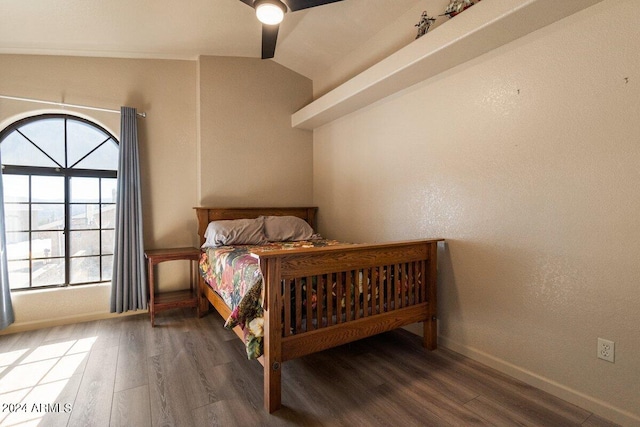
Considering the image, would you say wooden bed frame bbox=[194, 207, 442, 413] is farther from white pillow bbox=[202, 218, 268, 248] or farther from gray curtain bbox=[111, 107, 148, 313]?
gray curtain bbox=[111, 107, 148, 313]

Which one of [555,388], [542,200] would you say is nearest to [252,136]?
[542,200]

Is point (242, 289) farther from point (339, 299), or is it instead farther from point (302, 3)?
point (302, 3)

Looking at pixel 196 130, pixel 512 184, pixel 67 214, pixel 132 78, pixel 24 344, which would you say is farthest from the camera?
pixel 196 130

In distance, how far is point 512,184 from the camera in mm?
1978

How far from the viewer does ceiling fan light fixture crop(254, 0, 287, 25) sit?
191 centimetres

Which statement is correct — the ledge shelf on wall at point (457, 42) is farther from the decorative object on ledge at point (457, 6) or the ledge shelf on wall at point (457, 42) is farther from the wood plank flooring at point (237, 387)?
the wood plank flooring at point (237, 387)

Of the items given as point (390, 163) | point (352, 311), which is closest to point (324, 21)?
point (390, 163)

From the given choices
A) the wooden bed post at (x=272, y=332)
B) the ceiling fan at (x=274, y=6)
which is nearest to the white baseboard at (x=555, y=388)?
the wooden bed post at (x=272, y=332)

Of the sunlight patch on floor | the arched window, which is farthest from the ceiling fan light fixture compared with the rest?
the sunlight patch on floor

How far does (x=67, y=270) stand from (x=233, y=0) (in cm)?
300

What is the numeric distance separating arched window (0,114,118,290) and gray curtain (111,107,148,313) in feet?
0.96

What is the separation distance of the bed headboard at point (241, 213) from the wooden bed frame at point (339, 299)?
1026 millimetres

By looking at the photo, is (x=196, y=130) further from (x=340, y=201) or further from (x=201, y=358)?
(x=201, y=358)

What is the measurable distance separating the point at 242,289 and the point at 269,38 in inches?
76.9
